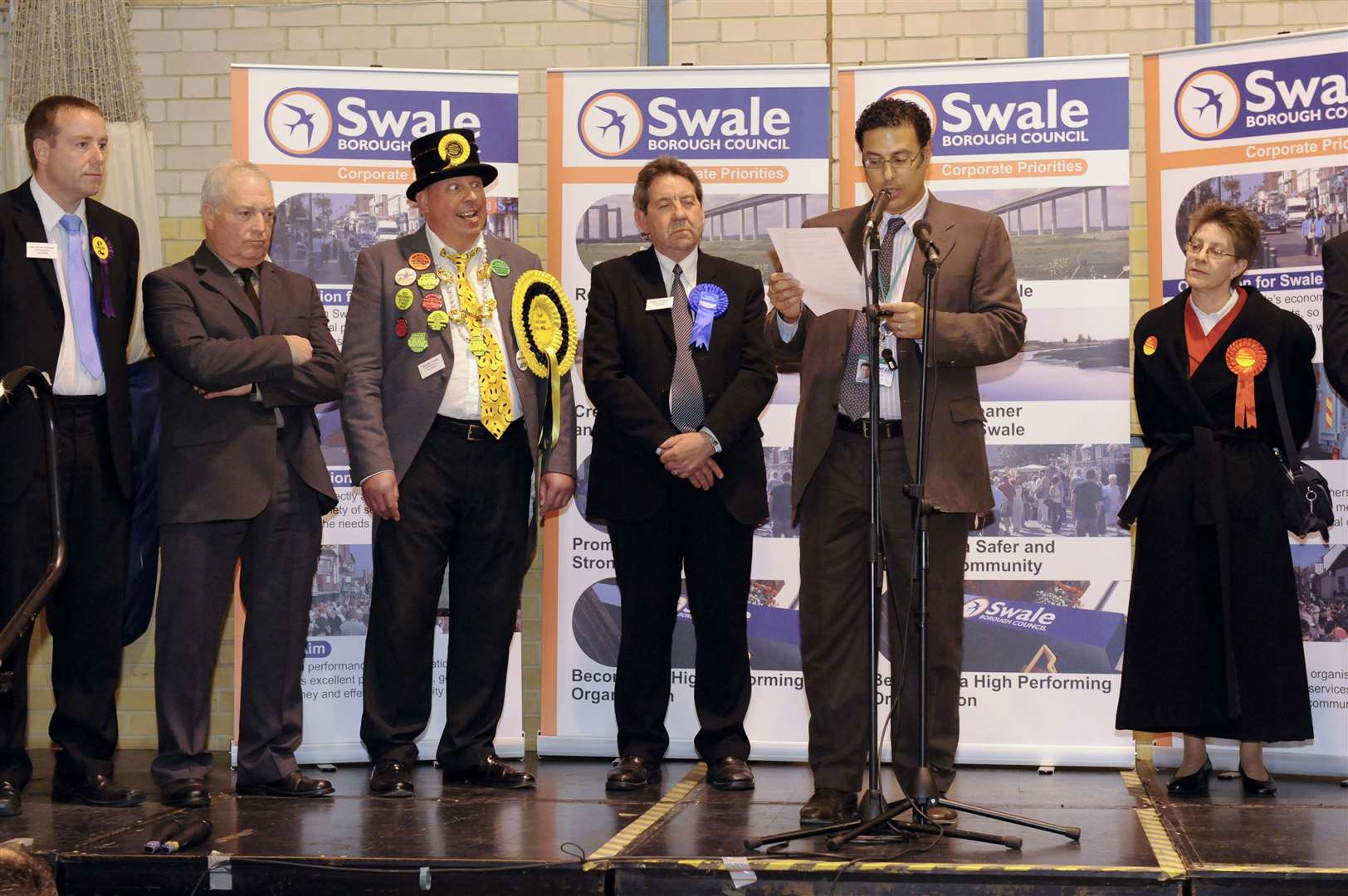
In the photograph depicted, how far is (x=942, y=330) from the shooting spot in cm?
372

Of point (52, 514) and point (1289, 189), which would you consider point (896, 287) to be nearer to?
point (1289, 189)

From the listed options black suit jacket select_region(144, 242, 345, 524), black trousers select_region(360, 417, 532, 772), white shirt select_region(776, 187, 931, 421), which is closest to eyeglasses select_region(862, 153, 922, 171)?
white shirt select_region(776, 187, 931, 421)

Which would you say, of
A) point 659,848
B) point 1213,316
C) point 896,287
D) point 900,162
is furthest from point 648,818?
point 1213,316

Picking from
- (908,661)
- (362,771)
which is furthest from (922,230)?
(362,771)

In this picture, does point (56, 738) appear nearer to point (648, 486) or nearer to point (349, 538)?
point (349, 538)

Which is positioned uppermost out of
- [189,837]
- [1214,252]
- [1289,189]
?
[1289,189]

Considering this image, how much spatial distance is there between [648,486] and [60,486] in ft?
5.72

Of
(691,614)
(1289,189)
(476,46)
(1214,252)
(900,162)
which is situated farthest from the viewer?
(476,46)

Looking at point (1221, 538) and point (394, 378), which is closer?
point (1221, 538)

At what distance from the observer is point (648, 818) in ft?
13.1

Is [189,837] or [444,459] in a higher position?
[444,459]

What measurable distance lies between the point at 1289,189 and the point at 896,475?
207 cm

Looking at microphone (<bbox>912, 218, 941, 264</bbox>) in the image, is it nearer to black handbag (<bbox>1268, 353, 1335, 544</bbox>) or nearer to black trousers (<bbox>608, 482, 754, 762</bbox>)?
black trousers (<bbox>608, 482, 754, 762</bbox>)

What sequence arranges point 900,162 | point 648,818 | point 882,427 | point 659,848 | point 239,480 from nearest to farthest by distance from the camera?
point 659,848 → point 900,162 → point 882,427 → point 648,818 → point 239,480
